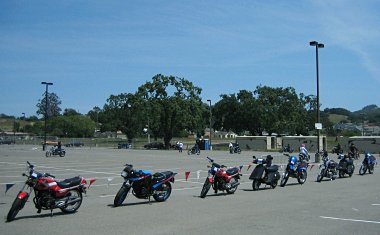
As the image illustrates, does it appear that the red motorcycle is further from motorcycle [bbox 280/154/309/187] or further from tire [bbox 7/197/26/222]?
motorcycle [bbox 280/154/309/187]

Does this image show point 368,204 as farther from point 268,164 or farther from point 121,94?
point 121,94

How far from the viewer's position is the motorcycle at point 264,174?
15.3 m

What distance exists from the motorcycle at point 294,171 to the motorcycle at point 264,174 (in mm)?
1004

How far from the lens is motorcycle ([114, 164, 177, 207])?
11531 mm

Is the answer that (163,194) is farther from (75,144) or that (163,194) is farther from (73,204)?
(75,144)

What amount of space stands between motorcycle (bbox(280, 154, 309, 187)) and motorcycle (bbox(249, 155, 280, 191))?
1.00 metres

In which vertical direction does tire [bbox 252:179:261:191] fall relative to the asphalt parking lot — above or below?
above

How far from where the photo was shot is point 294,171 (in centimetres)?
1698

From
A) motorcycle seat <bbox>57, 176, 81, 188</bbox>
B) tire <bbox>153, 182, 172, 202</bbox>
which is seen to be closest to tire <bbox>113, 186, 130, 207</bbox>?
tire <bbox>153, 182, 172, 202</bbox>

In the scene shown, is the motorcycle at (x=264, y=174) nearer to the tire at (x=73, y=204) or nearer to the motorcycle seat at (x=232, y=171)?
the motorcycle seat at (x=232, y=171)

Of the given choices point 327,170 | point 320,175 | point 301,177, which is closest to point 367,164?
point 327,170

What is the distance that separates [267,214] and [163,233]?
9.95 ft

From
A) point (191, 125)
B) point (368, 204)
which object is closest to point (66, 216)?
point (368, 204)

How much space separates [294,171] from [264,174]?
1773mm
